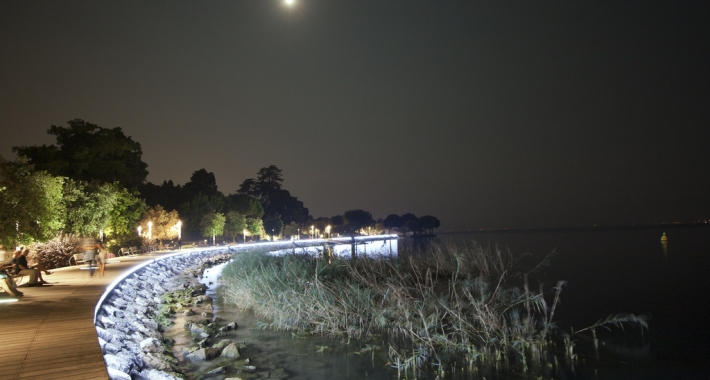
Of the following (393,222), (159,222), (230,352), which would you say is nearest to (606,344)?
(230,352)

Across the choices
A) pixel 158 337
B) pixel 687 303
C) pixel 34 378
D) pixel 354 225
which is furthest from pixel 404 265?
pixel 354 225

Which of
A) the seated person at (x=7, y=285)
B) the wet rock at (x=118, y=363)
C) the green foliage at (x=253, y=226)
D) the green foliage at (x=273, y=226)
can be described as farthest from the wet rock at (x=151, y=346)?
the green foliage at (x=273, y=226)

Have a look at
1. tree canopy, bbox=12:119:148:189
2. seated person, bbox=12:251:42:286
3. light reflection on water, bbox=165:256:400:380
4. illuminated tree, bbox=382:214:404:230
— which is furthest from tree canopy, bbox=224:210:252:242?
illuminated tree, bbox=382:214:404:230

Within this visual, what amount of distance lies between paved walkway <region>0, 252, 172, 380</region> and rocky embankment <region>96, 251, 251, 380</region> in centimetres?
38

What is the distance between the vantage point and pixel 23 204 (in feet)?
58.3

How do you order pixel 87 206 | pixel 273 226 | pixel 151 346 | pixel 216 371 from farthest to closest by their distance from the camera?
1. pixel 273 226
2. pixel 87 206
3. pixel 151 346
4. pixel 216 371

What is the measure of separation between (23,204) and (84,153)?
18558mm

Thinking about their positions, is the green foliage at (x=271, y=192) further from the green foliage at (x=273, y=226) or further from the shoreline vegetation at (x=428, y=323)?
the shoreline vegetation at (x=428, y=323)

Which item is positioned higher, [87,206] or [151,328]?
[87,206]

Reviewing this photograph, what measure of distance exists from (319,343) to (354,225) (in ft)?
423

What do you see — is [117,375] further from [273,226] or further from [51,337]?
[273,226]

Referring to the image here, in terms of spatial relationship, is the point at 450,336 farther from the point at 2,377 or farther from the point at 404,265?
the point at 404,265

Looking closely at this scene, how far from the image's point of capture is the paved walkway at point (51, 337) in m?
6.27

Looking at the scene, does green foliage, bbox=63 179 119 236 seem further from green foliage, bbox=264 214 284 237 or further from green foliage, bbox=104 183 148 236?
green foliage, bbox=264 214 284 237
